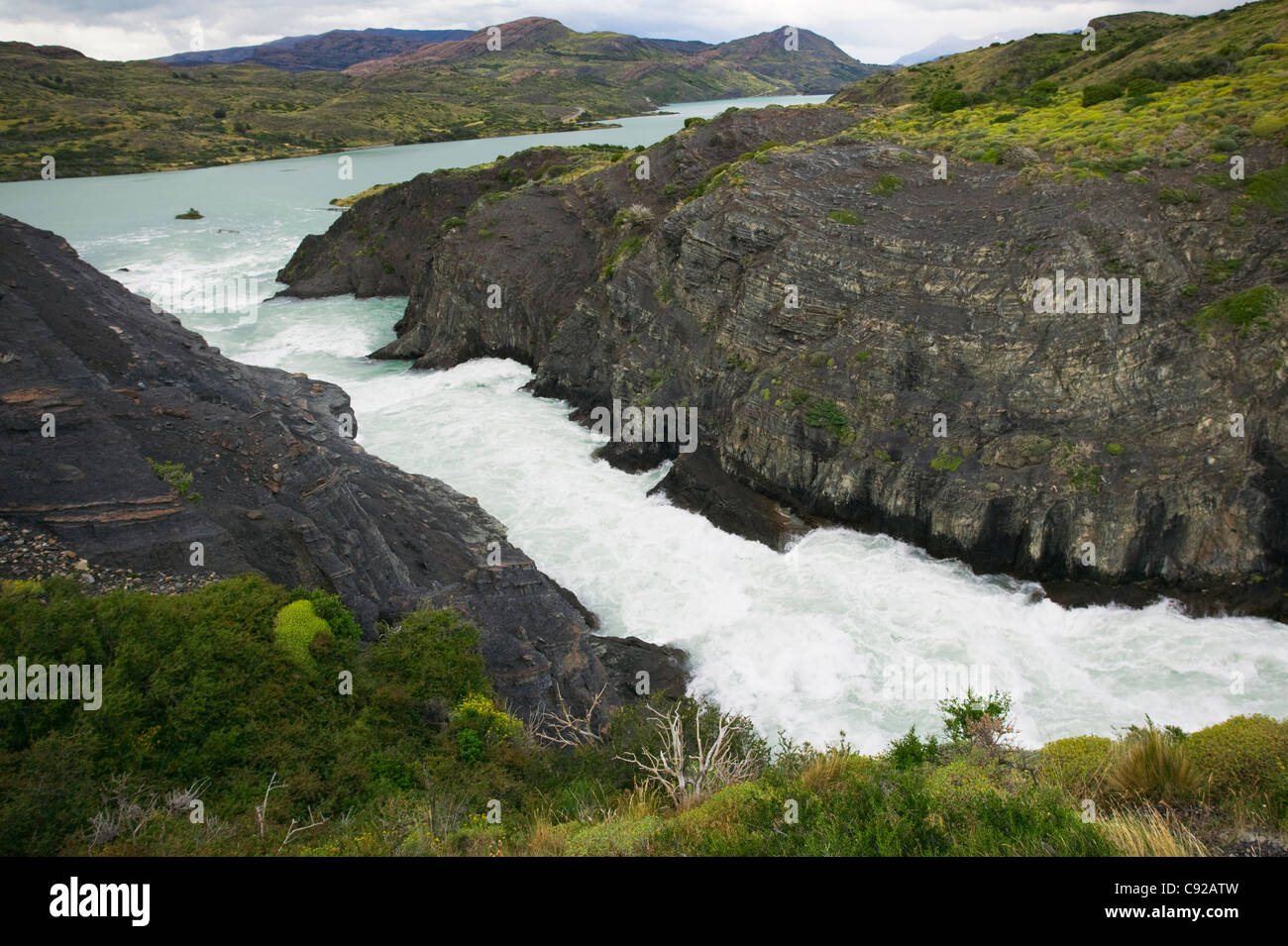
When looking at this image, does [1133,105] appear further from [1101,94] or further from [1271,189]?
[1271,189]

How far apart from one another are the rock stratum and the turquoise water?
4.81 ft

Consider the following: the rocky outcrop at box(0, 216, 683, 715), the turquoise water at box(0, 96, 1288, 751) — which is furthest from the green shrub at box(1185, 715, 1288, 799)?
the rocky outcrop at box(0, 216, 683, 715)

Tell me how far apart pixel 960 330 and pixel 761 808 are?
858 inches

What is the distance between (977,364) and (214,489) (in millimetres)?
23159

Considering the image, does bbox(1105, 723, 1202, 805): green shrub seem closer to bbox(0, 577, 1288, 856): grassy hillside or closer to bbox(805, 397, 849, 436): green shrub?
bbox(0, 577, 1288, 856): grassy hillside

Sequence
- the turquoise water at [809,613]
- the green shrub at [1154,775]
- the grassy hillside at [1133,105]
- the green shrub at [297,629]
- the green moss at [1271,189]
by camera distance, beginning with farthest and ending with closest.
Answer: the grassy hillside at [1133,105], the green moss at [1271,189], the turquoise water at [809,613], the green shrub at [297,629], the green shrub at [1154,775]

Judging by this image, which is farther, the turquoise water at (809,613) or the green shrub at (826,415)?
the green shrub at (826,415)

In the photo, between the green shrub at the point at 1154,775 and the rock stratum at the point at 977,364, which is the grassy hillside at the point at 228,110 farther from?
the green shrub at the point at 1154,775

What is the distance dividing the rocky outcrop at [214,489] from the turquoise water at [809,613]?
10.9 ft

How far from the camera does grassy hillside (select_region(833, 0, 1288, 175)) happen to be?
28.3 metres

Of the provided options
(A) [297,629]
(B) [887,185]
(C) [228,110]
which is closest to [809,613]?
(A) [297,629]

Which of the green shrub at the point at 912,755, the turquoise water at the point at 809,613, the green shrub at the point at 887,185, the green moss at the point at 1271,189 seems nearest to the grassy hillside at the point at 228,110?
the turquoise water at the point at 809,613

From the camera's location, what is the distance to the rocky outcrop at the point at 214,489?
45.6ft
